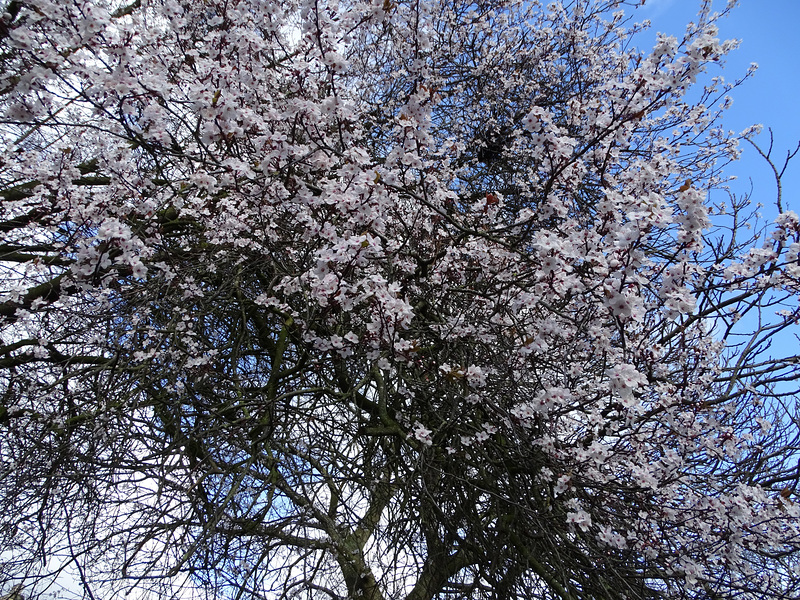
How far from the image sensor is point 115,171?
3.47 m

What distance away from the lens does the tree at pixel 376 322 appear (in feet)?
8.82

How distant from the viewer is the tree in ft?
8.82

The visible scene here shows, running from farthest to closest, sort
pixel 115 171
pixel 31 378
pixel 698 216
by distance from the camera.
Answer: pixel 31 378 < pixel 115 171 < pixel 698 216

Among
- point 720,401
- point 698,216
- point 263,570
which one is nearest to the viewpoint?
point 698,216

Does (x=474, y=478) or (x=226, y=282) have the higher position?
(x=226, y=282)

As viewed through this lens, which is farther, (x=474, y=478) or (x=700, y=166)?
(x=700, y=166)

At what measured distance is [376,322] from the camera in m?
2.84

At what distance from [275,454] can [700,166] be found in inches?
218

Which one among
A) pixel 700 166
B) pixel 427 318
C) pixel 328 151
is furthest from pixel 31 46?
pixel 700 166

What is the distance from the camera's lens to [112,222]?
2590mm

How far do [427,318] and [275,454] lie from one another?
1928 millimetres

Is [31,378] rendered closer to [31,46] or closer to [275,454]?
[275,454]

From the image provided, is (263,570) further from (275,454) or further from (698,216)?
(698,216)

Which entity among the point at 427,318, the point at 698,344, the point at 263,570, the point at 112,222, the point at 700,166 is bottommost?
the point at 263,570
